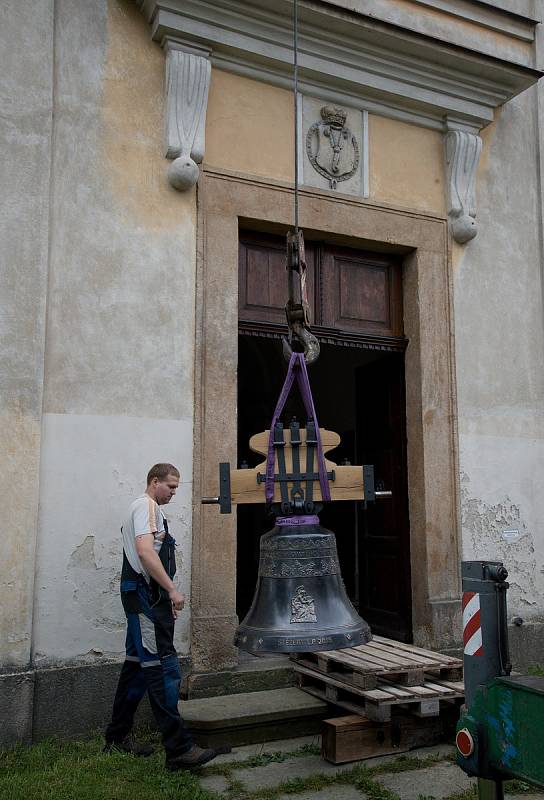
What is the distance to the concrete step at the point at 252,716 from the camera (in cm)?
475

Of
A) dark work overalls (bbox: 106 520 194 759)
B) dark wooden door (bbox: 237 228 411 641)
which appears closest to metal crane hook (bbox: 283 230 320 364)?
dark work overalls (bbox: 106 520 194 759)

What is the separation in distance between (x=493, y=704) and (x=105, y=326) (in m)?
3.53

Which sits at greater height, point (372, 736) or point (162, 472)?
point (162, 472)

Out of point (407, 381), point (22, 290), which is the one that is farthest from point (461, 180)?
point (22, 290)

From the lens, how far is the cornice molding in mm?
5801

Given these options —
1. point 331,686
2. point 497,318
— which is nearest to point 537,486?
point 497,318

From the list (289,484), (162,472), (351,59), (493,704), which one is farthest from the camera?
(351,59)

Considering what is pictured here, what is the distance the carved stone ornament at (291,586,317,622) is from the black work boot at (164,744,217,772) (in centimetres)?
155

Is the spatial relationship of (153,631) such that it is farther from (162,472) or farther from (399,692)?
(399,692)

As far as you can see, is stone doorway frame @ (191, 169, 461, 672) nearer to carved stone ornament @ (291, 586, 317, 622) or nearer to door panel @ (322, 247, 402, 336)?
door panel @ (322, 247, 402, 336)

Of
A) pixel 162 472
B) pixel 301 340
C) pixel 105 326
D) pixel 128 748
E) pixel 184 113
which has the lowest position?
pixel 128 748

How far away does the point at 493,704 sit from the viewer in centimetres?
311

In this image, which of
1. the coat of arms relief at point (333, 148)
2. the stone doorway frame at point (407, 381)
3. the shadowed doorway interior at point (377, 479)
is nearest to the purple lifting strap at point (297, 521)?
the stone doorway frame at point (407, 381)

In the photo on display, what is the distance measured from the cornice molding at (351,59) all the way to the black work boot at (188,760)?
4.94m
